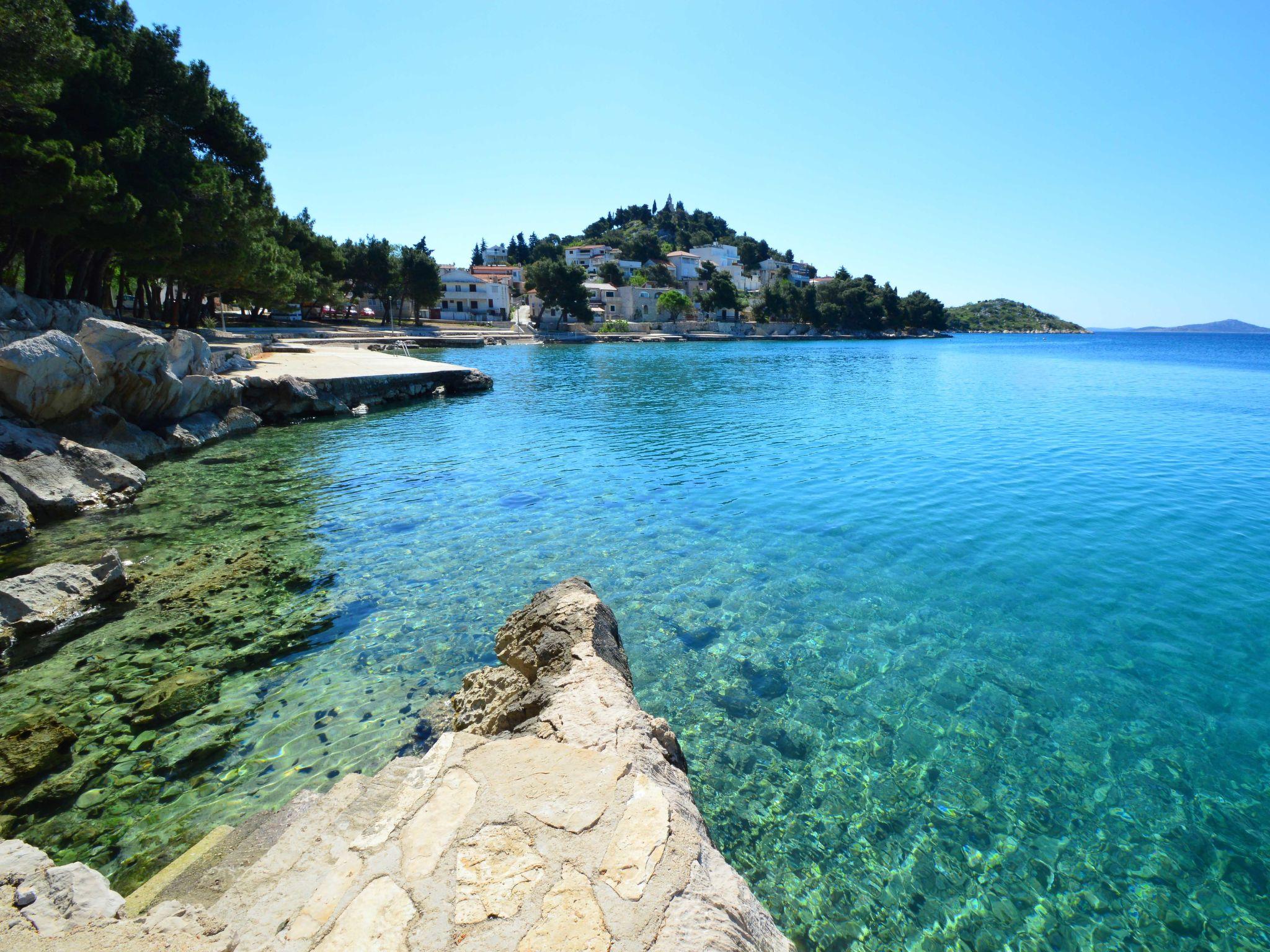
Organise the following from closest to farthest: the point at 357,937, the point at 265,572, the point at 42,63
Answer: the point at 357,937 < the point at 265,572 < the point at 42,63

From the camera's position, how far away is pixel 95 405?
15672 millimetres

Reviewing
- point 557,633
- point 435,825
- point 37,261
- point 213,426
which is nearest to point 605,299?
point 37,261

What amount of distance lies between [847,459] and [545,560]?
1108 centimetres

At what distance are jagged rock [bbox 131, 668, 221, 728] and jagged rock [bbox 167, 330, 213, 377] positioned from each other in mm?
15075

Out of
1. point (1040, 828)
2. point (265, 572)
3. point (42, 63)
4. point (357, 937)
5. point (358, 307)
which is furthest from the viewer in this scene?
point (358, 307)

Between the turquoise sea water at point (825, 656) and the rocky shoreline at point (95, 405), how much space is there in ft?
3.19

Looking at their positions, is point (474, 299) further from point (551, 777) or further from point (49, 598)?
point (551, 777)

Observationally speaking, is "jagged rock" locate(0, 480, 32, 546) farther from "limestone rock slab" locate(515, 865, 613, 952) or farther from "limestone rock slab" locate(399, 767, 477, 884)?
"limestone rock slab" locate(515, 865, 613, 952)

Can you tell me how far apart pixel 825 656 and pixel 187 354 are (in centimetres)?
2087

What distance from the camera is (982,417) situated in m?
26.9

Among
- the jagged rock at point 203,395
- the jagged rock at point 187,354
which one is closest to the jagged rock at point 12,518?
the jagged rock at point 187,354

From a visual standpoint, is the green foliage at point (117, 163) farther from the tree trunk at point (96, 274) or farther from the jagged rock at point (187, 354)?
the jagged rock at point (187, 354)

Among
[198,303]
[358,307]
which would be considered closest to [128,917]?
[198,303]

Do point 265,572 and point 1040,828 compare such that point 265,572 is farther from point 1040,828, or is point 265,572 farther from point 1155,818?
point 1155,818
